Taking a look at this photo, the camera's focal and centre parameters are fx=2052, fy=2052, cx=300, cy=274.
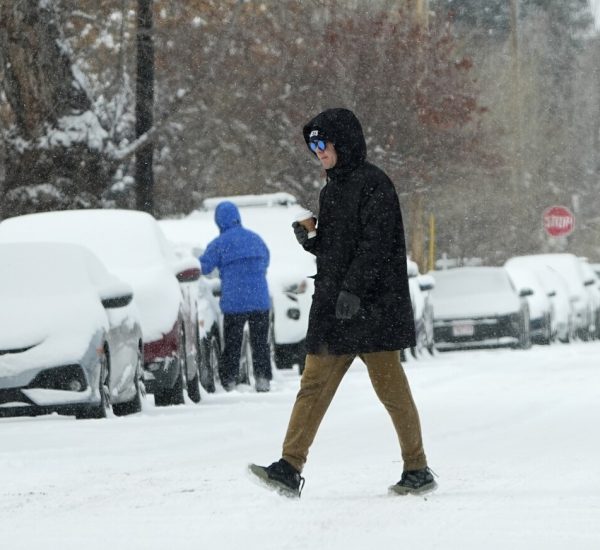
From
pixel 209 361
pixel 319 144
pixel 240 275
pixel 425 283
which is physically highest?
pixel 319 144

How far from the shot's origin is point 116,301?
1464 centimetres

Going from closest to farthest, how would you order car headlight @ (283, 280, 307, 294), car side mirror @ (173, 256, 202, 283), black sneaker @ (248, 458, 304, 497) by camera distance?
black sneaker @ (248, 458, 304, 497)
car side mirror @ (173, 256, 202, 283)
car headlight @ (283, 280, 307, 294)

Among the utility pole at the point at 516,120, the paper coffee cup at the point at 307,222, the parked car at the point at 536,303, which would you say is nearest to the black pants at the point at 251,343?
the paper coffee cup at the point at 307,222

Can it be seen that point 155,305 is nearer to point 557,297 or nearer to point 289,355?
point 289,355

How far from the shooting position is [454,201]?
5956cm

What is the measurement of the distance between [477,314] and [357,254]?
21.4m

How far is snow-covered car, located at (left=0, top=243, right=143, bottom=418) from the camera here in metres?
14.1

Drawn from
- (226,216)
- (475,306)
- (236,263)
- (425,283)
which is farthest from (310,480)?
(475,306)

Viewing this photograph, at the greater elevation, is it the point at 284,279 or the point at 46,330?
the point at 46,330

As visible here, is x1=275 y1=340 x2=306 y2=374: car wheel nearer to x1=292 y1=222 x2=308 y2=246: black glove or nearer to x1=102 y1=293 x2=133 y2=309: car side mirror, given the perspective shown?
x1=102 y1=293 x2=133 y2=309: car side mirror

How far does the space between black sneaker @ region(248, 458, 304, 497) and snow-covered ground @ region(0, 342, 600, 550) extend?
0.05 metres

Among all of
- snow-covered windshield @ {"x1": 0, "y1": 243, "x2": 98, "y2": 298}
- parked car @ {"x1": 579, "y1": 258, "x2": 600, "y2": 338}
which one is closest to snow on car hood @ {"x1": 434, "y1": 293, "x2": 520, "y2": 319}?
parked car @ {"x1": 579, "y1": 258, "x2": 600, "y2": 338}

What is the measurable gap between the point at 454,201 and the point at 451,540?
172 ft

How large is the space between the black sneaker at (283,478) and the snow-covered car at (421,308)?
17.6m
